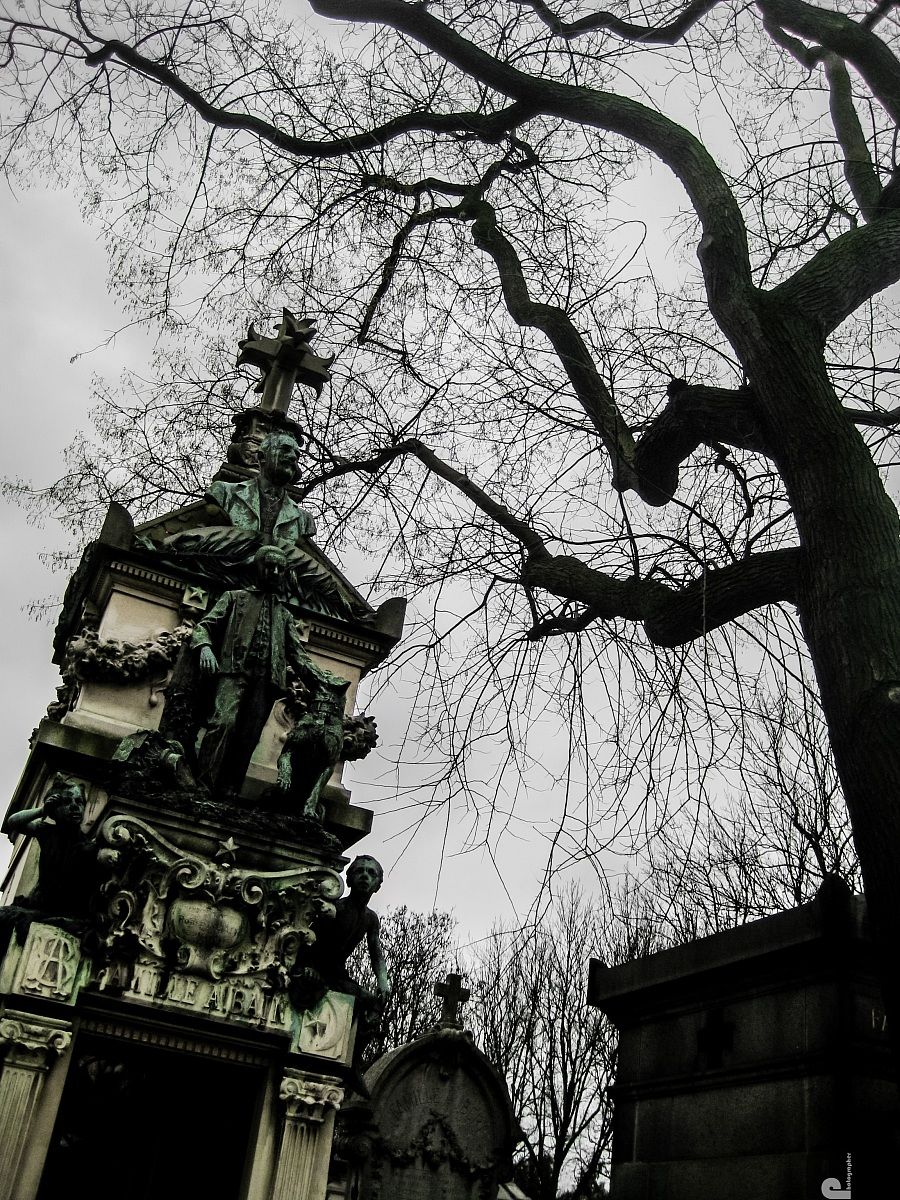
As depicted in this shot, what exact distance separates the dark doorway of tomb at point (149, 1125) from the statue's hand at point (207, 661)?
1769 mm

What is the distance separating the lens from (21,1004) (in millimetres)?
4941

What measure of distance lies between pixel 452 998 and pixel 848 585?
6.95 m

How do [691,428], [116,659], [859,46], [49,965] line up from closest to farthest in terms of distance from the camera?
[49,965]
[691,428]
[116,659]
[859,46]

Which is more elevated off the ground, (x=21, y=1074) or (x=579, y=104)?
(x=579, y=104)

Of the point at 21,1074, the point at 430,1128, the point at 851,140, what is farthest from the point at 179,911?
the point at 851,140

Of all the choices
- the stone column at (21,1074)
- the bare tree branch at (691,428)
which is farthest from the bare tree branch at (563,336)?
the stone column at (21,1074)

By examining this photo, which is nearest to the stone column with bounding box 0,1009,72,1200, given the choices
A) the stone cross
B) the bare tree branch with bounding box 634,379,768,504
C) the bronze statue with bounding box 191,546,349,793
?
the bronze statue with bounding box 191,546,349,793

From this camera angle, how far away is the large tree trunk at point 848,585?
14.3 feet

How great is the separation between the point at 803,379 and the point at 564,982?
23.1m

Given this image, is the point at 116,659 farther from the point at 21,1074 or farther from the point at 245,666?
the point at 21,1074

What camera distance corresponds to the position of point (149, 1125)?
549cm

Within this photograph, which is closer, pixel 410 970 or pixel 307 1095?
pixel 307 1095

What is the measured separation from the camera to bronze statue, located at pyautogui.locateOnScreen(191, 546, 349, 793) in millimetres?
5840

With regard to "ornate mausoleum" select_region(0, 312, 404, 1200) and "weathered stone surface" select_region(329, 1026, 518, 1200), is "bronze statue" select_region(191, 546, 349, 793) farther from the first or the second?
"weathered stone surface" select_region(329, 1026, 518, 1200)
